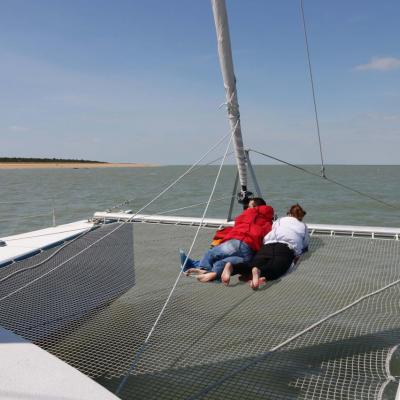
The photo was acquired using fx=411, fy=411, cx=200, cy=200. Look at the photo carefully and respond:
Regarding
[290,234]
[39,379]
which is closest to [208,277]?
[290,234]

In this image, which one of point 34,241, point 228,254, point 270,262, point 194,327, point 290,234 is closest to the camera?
point 194,327

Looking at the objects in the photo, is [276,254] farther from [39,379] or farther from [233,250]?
[39,379]

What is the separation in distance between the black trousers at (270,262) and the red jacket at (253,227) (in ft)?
0.79

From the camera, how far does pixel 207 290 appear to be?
12.4 feet

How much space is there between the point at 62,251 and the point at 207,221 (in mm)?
2505

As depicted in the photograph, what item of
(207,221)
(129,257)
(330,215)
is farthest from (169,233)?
(330,215)

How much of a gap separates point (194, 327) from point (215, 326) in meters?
0.16

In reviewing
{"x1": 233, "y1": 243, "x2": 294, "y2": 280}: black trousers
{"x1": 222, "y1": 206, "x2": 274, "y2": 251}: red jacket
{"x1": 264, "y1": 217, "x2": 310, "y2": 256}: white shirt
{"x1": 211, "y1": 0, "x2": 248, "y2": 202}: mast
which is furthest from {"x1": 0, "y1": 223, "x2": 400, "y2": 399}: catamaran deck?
{"x1": 211, "y1": 0, "x2": 248, "y2": 202}: mast

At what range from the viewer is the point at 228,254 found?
13.6ft

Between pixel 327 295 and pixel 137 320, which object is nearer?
pixel 137 320

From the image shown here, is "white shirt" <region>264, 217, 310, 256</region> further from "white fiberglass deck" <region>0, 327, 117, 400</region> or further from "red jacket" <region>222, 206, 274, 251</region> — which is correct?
"white fiberglass deck" <region>0, 327, 117, 400</region>

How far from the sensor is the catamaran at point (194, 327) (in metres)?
2.46

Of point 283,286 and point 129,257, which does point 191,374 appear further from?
point 129,257

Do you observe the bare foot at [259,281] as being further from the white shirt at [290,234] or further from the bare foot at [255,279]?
the white shirt at [290,234]
